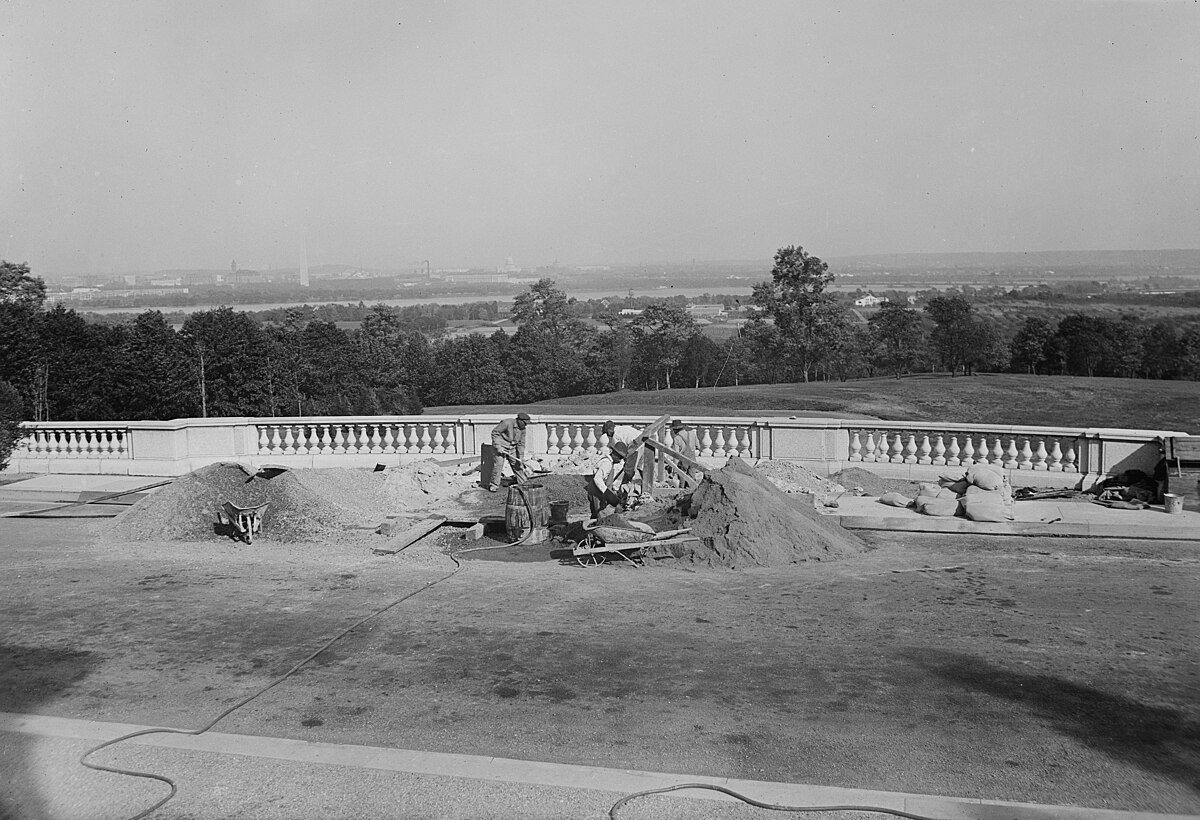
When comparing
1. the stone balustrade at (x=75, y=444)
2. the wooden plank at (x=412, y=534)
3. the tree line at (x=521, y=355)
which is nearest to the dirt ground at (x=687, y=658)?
the wooden plank at (x=412, y=534)

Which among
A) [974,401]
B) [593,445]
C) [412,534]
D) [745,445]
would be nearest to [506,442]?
[593,445]

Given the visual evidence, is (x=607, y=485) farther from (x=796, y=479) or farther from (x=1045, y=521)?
(x=1045, y=521)

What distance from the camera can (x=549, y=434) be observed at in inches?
869

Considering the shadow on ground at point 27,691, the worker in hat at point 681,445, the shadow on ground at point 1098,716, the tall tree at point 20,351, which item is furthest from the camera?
the tall tree at point 20,351

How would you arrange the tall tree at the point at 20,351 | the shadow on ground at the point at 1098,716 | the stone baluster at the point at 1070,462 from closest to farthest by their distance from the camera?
the shadow on ground at the point at 1098,716
the stone baluster at the point at 1070,462
the tall tree at the point at 20,351

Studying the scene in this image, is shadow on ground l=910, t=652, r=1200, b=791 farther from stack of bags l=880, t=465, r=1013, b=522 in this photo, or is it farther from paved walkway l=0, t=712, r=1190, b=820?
stack of bags l=880, t=465, r=1013, b=522

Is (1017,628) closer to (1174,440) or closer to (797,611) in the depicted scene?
(797,611)

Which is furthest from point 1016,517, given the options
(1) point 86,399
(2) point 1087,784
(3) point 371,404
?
(3) point 371,404

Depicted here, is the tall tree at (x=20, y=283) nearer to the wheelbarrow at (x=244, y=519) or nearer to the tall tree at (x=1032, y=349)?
the wheelbarrow at (x=244, y=519)

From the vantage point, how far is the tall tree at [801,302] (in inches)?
2921

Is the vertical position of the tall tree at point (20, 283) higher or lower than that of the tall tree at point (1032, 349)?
higher

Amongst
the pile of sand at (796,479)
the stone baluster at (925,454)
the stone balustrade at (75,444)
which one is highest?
the stone balustrade at (75,444)

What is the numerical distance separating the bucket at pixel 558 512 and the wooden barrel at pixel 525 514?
2.43 ft

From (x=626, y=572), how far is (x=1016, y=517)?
6.31 meters
